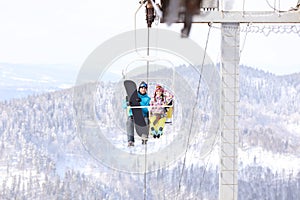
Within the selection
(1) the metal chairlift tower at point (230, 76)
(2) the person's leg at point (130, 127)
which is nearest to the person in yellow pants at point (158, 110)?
(2) the person's leg at point (130, 127)

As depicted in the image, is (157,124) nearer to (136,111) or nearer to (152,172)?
(136,111)

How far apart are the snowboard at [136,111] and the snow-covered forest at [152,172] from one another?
14.7 metres

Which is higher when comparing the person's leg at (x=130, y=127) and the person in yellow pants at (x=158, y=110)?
the person in yellow pants at (x=158, y=110)

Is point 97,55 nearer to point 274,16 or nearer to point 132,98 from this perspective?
point 132,98

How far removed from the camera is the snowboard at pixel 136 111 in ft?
11.7

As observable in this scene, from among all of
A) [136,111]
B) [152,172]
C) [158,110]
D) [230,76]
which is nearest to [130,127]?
[136,111]

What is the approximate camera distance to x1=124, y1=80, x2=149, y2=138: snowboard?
356cm

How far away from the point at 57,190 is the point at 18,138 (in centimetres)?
586

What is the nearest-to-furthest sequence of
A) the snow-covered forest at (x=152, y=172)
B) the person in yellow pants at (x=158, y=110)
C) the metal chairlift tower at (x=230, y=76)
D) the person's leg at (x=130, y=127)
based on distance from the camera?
the person in yellow pants at (x=158, y=110), the person's leg at (x=130, y=127), the metal chairlift tower at (x=230, y=76), the snow-covered forest at (x=152, y=172)

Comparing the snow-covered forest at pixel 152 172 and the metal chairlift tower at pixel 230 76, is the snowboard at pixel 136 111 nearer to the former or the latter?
the metal chairlift tower at pixel 230 76

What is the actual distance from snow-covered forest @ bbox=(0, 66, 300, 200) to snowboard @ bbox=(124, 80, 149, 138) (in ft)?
48.1

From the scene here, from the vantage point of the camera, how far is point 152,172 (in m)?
21.9

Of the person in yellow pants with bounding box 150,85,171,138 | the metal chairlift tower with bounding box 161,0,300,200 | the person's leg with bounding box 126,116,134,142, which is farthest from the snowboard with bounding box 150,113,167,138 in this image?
the metal chairlift tower with bounding box 161,0,300,200

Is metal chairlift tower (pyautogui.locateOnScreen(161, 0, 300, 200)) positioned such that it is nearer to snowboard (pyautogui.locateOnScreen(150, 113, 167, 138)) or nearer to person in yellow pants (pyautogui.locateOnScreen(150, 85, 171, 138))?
person in yellow pants (pyautogui.locateOnScreen(150, 85, 171, 138))
